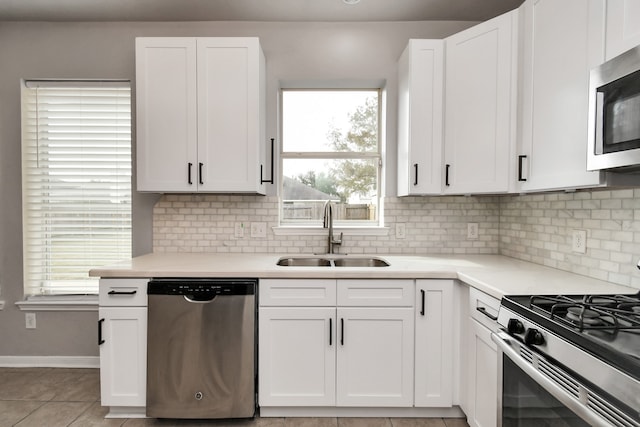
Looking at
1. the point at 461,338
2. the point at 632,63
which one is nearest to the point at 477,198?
the point at 461,338

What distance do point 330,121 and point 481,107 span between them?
1177mm

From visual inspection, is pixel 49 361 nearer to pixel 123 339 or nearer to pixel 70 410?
pixel 70 410

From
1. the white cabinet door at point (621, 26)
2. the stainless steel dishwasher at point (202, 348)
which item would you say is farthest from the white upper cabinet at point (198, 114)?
the white cabinet door at point (621, 26)

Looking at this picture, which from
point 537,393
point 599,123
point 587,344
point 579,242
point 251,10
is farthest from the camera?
point 251,10

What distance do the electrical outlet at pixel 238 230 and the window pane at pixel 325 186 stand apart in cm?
37

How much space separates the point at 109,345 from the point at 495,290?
2.11 m

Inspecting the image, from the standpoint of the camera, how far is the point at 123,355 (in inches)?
80.9

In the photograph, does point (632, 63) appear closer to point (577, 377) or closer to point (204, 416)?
point (577, 377)

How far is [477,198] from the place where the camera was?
2.72m

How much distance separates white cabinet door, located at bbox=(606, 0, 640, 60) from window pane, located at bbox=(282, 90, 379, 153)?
1676mm

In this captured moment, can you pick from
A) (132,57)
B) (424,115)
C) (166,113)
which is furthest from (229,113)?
(424,115)

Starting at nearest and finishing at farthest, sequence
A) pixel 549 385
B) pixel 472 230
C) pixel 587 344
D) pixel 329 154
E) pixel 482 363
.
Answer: pixel 587 344 < pixel 549 385 < pixel 482 363 < pixel 472 230 < pixel 329 154

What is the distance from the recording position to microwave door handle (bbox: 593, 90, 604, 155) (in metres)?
1.29

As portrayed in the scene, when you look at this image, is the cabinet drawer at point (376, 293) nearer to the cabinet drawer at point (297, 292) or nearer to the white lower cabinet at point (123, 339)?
the cabinet drawer at point (297, 292)
